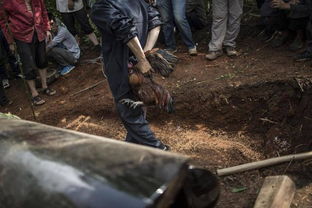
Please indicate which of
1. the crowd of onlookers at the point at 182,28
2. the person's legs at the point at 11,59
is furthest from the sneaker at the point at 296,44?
the person's legs at the point at 11,59

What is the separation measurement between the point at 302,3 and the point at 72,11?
3.94m

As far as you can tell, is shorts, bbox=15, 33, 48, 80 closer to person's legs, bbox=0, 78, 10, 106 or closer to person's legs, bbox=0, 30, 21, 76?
person's legs, bbox=0, 78, 10, 106

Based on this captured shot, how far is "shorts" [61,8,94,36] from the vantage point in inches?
295

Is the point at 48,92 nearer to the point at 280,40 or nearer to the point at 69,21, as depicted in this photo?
the point at 69,21

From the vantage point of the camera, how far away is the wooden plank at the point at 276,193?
302 cm

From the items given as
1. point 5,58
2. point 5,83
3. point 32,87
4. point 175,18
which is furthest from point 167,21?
point 5,83

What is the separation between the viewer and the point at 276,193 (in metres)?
3.08

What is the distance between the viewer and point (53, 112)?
6242 mm

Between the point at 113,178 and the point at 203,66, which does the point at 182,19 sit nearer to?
the point at 203,66

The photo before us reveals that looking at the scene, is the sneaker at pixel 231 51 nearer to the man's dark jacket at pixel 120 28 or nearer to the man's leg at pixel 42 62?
the man's dark jacket at pixel 120 28

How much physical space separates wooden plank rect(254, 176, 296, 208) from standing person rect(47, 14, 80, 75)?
16.8ft

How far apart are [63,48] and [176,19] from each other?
2.26m

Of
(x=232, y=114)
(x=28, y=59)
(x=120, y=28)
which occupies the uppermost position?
(x=120, y=28)

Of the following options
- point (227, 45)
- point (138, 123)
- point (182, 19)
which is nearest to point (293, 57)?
→ point (227, 45)
